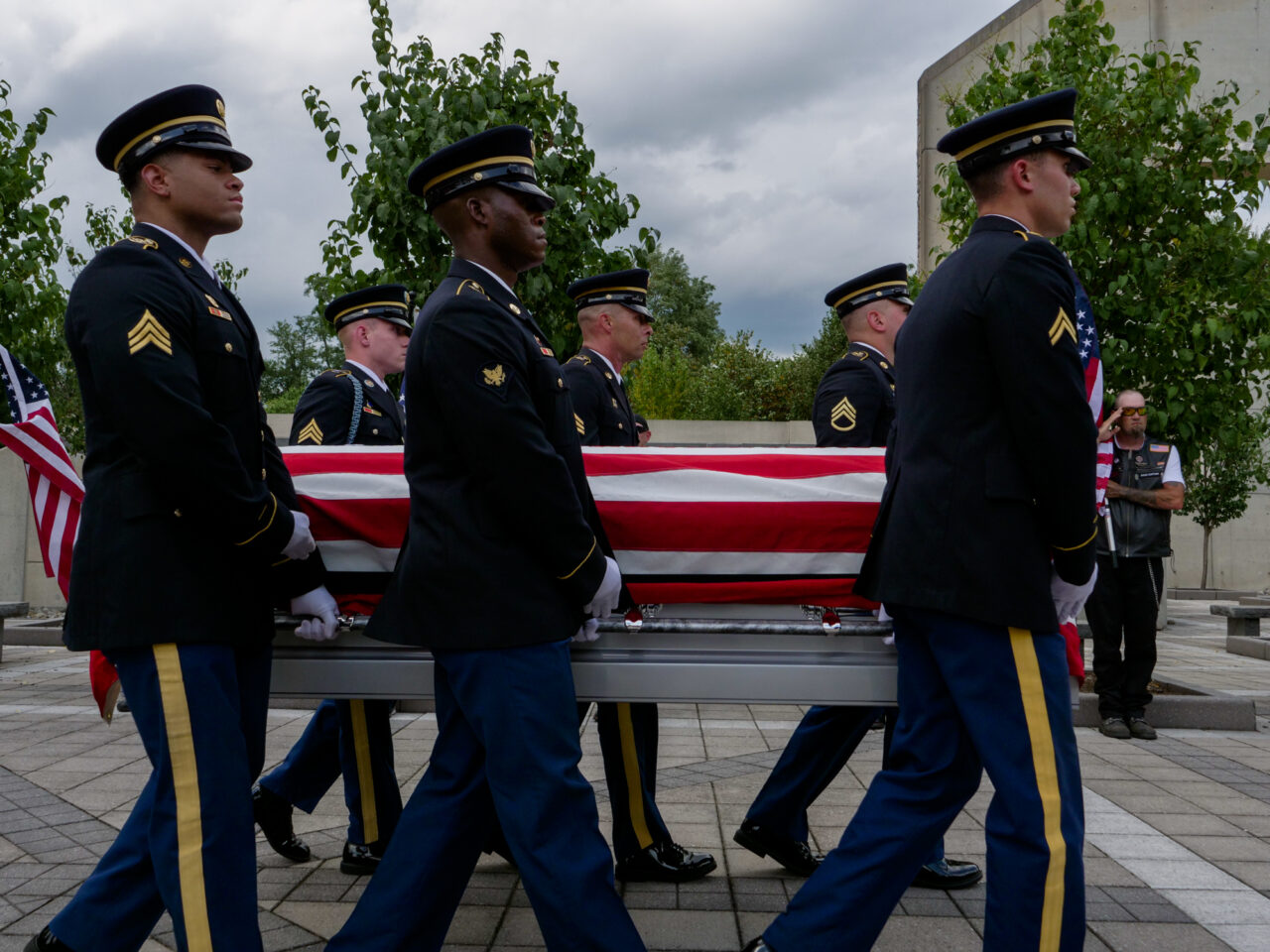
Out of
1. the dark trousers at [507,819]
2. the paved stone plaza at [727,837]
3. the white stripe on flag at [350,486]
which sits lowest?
the paved stone plaza at [727,837]

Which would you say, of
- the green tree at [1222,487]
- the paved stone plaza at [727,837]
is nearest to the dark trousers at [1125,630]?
the paved stone plaza at [727,837]

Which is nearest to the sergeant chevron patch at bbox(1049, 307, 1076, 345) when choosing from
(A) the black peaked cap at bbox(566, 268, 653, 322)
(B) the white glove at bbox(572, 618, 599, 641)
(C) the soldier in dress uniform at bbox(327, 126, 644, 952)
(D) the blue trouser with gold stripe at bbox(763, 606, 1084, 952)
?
(D) the blue trouser with gold stripe at bbox(763, 606, 1084, 952)

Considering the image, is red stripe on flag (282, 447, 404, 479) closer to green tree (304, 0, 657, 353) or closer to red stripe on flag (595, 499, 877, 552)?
red stripe on flag (595, 499, 877, 552)

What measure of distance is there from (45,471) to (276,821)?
4.35ft

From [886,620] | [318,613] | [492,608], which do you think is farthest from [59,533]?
[886,620]

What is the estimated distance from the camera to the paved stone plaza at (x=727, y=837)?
3.16m

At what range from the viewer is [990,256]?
7.90 ft

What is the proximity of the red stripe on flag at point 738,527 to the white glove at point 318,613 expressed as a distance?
0.70m

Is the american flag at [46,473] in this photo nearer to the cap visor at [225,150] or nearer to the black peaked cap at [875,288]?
the cap visor at [225,150]

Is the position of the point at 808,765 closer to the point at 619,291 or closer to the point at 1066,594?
the point at 1066,594

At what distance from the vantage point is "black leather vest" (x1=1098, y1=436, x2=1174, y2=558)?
653 centimetres

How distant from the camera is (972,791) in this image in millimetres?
2547

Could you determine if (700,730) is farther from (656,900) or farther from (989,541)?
(989,541)

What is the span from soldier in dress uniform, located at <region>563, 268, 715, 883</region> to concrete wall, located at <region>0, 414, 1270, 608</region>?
403 inches
